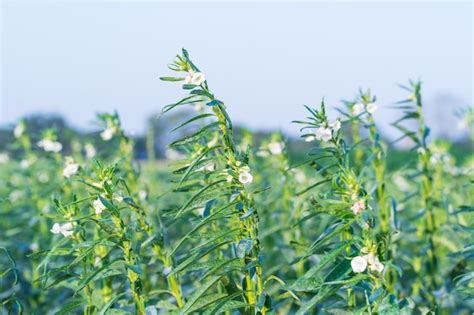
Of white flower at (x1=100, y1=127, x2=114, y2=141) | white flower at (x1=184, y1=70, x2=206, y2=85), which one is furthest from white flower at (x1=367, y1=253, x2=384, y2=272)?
white flower at (x1=100, y1=127, x2=114, y2=141)

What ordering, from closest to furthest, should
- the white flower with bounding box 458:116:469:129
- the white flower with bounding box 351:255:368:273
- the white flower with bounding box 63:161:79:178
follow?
the white flower with bounding box 351:255:368:273
the white flower with bounding box 63:161:79:178
the white flower with bounding box 458:116:469:129

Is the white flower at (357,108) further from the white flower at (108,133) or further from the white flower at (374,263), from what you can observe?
the white flower at (108,133)

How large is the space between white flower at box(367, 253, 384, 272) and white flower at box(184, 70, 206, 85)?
707mm

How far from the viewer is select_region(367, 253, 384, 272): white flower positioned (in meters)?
2.04

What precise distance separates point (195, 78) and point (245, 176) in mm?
333

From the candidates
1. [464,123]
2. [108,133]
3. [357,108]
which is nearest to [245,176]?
[357,108]

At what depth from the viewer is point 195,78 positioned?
7.09 ft

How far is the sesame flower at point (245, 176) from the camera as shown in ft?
6.88

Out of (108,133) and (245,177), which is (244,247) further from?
(108,133)

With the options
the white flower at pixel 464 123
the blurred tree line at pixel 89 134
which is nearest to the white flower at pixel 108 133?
the blurred tree line at pixel 89 134

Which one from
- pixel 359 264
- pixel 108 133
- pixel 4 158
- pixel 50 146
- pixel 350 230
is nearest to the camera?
pixel 359 264

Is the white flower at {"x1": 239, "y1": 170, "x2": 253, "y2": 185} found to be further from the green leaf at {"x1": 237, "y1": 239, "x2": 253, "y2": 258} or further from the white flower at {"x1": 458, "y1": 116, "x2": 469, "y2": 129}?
the white flower at {"x1": 458, "y1": 116, "x2": 469, "y2": 129}

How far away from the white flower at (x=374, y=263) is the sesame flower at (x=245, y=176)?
1.33ft

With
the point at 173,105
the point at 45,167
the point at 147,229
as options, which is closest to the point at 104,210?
the point at 147,229
